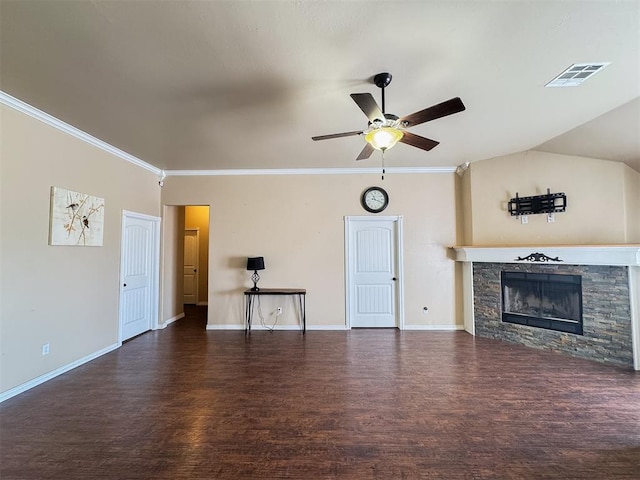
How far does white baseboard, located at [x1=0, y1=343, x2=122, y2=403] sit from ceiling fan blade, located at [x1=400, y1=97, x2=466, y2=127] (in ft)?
14.6

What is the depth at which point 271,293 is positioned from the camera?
195 inches

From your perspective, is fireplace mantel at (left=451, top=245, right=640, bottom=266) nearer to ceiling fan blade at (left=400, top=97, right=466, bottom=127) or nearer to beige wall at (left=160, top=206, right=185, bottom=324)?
ceiling fan blade at (left=400, top=97, right=466, bottom=127)

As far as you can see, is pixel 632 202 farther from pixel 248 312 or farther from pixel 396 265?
pixel 248 312

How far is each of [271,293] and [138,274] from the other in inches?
90.1

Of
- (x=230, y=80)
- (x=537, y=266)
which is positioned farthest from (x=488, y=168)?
(x=230, y=80)

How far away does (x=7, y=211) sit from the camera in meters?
2.80

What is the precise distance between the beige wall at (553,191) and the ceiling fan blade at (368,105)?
3.40 m

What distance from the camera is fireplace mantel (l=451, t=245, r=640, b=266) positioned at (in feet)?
11.6

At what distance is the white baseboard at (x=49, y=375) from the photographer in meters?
2.81

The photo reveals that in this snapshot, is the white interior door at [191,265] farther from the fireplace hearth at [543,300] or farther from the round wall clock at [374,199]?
the fireplace hearth at [543,300]

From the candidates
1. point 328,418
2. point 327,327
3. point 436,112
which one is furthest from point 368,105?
point 327,327

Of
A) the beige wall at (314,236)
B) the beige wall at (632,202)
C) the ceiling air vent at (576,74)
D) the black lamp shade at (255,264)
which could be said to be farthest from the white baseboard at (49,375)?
the beige wall at (632,202)

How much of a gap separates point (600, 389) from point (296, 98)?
14.0ft

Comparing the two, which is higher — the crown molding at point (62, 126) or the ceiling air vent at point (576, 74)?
the ceiling air vent at point (576, 74)
